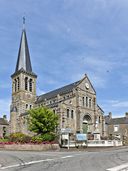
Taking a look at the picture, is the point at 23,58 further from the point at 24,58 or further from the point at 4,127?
the point at 4,127

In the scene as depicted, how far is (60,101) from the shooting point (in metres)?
55.8

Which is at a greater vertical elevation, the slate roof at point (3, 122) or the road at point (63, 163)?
the slate roof at point (3, 122)

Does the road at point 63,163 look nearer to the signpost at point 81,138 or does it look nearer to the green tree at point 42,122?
the signpost at point 81,138


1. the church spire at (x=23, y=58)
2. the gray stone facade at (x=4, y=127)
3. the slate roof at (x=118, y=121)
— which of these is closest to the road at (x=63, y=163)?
the slate roof at (x=118, y=121)

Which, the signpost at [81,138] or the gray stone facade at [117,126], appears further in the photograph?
the gray stone facade at [117,126]

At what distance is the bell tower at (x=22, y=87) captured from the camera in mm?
65250

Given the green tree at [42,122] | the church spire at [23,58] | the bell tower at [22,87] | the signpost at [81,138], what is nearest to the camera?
the signpost at [81,138]

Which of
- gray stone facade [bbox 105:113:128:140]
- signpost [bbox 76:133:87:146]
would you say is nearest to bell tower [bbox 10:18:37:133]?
gray stone facade [bbox 105:113:128:140]

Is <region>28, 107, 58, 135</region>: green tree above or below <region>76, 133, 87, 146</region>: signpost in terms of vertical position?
above

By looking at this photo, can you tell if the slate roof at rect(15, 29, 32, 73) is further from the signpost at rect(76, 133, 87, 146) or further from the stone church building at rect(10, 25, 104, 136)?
the signpost at rect(76, 133, 87, 146)

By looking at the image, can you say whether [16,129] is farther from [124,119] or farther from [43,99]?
[124,119]

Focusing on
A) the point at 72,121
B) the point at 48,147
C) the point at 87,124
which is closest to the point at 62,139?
the point at 48,147

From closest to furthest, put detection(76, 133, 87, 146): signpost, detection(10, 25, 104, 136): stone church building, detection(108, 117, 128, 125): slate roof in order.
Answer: detection(76, 133, 87, 146): signpost → detection(10, 25, 104, 136): stone church building → detection(108, 117, 128, 125): slate roof

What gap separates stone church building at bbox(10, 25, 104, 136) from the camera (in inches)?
2228
